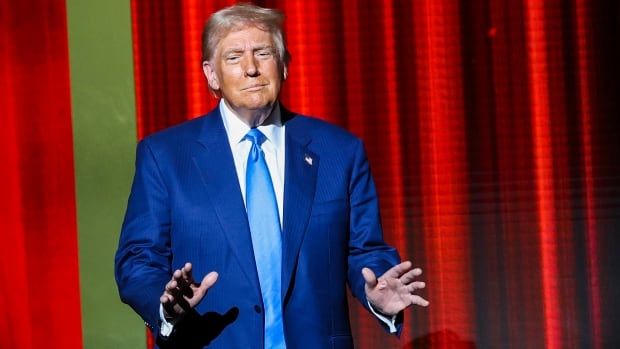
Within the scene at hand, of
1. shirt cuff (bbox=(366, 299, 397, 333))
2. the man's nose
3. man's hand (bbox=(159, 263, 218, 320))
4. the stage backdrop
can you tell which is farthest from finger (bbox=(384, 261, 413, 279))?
the stage backdrop

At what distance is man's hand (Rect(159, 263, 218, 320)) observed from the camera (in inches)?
75.4

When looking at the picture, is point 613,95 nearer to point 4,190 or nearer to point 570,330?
point 570,330

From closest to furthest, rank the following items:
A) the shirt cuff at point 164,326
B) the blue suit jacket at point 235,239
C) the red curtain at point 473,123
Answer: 1. the shirt cuff at point 164,326
2. the blue suit jacket at point 235,239
3. the red curtain at point 473,123

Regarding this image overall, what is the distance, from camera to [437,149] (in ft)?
11.9

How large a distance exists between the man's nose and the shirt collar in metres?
0.10

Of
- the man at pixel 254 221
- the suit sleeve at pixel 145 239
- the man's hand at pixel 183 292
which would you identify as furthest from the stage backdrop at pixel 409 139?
the man's hand at pixel 183 292

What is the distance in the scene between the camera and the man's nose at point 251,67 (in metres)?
2.24

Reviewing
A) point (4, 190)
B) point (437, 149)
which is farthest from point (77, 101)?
point (437, 149)

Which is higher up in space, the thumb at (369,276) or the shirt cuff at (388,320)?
the thumb at (369,276)

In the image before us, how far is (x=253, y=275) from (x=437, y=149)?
1.60 m

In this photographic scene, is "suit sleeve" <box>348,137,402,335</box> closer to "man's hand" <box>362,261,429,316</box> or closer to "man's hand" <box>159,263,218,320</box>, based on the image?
"man's hand" <box>362,261,429,316</box>

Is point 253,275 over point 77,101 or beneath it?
beneath

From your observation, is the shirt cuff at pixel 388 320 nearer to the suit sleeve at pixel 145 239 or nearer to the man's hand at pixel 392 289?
the man's hand at pixel 392 289

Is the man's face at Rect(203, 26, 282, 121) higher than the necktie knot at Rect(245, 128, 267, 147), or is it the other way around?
the man's face at Rect(203, 26, 282, 121)
